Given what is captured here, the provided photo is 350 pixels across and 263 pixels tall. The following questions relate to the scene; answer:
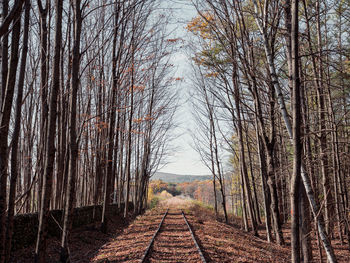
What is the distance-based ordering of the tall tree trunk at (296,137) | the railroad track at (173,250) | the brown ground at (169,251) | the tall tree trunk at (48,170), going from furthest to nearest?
the brown ground at (169,251)
the railroad track at (173,250)
the tall tree trunk at (48,170)
the tall tree trunk at (296,137)

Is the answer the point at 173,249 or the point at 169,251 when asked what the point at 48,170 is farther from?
the point at 173,249

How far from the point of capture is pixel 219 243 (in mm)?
8719

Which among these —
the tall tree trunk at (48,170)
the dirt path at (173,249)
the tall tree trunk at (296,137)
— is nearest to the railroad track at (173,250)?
the dirt path at (173,249)

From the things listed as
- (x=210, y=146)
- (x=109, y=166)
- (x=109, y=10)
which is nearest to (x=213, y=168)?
(x=210, y=146)

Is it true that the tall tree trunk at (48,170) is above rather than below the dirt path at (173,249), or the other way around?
above

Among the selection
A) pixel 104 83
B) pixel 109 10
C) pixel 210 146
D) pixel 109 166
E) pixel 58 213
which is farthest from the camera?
pixel 210 146

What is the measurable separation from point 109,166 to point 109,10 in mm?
6600

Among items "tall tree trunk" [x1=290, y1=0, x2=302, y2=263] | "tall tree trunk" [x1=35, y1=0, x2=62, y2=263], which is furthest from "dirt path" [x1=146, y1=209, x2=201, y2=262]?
"tall tree trunk" [x1=290, y1=0, x2=302, y2=263]

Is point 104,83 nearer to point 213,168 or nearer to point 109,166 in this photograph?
point 109,166

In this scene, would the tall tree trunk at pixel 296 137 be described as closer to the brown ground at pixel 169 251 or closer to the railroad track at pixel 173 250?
the railroad track at pixel 173 250

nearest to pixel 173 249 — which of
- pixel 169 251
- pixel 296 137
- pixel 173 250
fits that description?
pixel 173 250

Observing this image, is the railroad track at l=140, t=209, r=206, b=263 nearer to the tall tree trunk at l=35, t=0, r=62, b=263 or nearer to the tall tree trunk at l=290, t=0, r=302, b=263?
the tall tree trunk at l=35, t=0, r=62, b=263

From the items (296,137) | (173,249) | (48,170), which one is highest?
(296,137)

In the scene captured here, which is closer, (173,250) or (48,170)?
(48,170)
